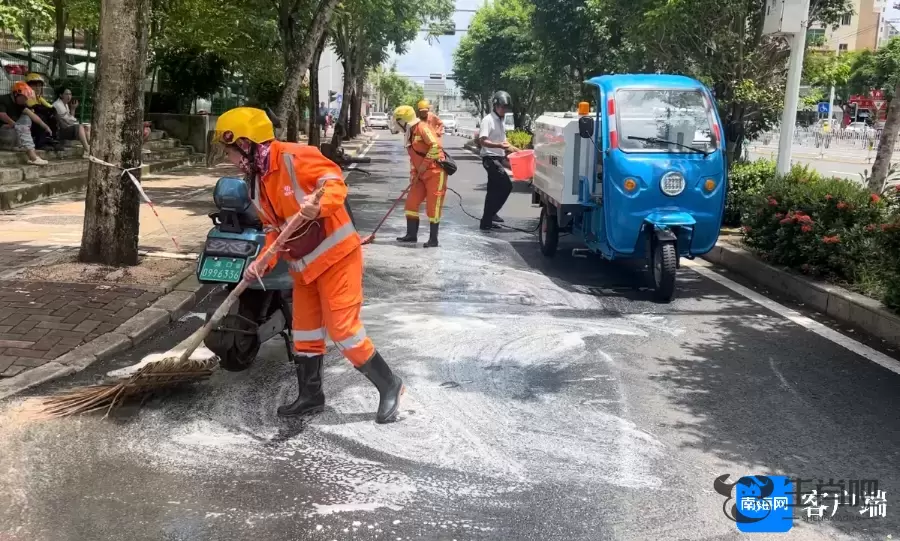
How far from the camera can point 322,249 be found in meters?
4.26

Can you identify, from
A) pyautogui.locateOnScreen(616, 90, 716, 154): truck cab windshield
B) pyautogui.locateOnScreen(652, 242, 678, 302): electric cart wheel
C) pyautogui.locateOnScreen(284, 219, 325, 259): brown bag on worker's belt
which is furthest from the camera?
pyautogui.locateOnScreen(616, 90, 716, 154): truck cab windshield

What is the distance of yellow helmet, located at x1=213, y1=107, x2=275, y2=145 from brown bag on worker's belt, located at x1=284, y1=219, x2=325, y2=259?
1.70ft

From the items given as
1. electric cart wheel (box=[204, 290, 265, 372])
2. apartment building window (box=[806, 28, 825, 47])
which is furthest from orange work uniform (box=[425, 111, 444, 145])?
apartment building window (box=[806, 28, 825, 47])

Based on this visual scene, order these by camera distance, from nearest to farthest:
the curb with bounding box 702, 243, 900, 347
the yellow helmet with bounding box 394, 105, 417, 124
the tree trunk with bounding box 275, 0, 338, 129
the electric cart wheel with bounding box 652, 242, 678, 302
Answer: the curb with bounding box 702, 243, 900, 347 < the electric cart wheel with bounding box 652, 242, 678, 302 < the yellow helmet with bounding box 394, 105, 417, 124 < the tree trunk with bounding box 275, 0, 338, 129

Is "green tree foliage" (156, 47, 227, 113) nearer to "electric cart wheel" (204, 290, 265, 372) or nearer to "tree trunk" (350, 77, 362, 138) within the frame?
"electric cart wheel" (204, 290, 265, 372)

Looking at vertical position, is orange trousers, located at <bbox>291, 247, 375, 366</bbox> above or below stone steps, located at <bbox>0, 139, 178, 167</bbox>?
below

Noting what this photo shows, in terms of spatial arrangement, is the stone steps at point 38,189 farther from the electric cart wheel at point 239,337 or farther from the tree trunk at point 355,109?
the tree trunk at point 355,109

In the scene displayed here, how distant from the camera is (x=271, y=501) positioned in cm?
358

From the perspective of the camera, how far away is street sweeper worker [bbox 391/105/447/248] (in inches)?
389

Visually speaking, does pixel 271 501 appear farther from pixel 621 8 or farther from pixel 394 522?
pixel 621 8

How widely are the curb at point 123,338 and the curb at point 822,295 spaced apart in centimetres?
516

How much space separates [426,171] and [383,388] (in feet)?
18.7

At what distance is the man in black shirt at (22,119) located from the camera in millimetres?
12766

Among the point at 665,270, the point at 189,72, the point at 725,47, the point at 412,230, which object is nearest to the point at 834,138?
the point at 189,72
